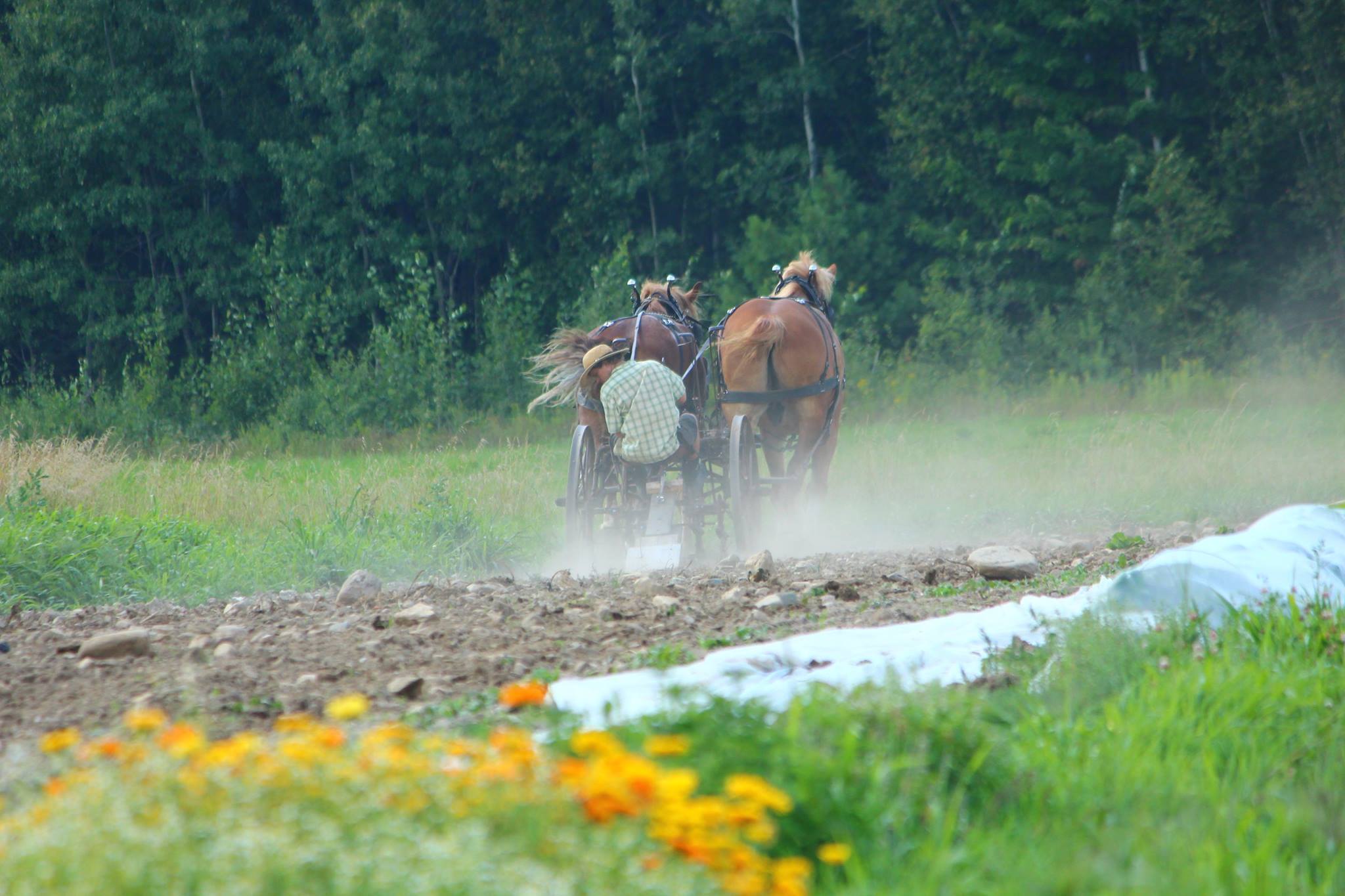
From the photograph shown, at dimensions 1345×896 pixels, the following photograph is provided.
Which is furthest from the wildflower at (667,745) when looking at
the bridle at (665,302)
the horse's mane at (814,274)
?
the horse's mane at (814,274)

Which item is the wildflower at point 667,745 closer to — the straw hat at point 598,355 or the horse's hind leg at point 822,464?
the straw hat at point 598,355

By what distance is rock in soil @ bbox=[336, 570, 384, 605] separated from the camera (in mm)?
6430

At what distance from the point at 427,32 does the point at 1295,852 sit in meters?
24.2

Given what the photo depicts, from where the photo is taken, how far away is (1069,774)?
3.13m

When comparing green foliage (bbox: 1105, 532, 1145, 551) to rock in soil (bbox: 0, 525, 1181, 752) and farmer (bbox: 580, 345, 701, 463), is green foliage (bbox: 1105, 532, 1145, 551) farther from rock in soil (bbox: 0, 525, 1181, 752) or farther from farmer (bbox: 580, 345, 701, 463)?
farmer (bbox: 580, 345, 701, 463)

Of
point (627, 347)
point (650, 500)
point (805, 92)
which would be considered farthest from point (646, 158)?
point (650, 500)

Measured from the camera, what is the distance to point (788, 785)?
2676mm

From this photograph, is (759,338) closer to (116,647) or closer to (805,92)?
(116,647)

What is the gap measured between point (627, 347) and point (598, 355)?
0.22 meters

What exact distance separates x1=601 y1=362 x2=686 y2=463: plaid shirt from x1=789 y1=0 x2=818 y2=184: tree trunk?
17.7m

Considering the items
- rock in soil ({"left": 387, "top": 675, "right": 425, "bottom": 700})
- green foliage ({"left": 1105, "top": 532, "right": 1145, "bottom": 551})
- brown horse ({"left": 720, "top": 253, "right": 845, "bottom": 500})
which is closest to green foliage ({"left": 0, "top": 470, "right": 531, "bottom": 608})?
brown horse ({"left": 720, "top": 253, "right": 845, "bottom": 500})

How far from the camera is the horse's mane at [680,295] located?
9.50 meters

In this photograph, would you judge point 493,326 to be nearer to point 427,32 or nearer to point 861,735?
point 427,32

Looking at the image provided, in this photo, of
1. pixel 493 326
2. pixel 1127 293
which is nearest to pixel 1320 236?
pixel 1127 293
